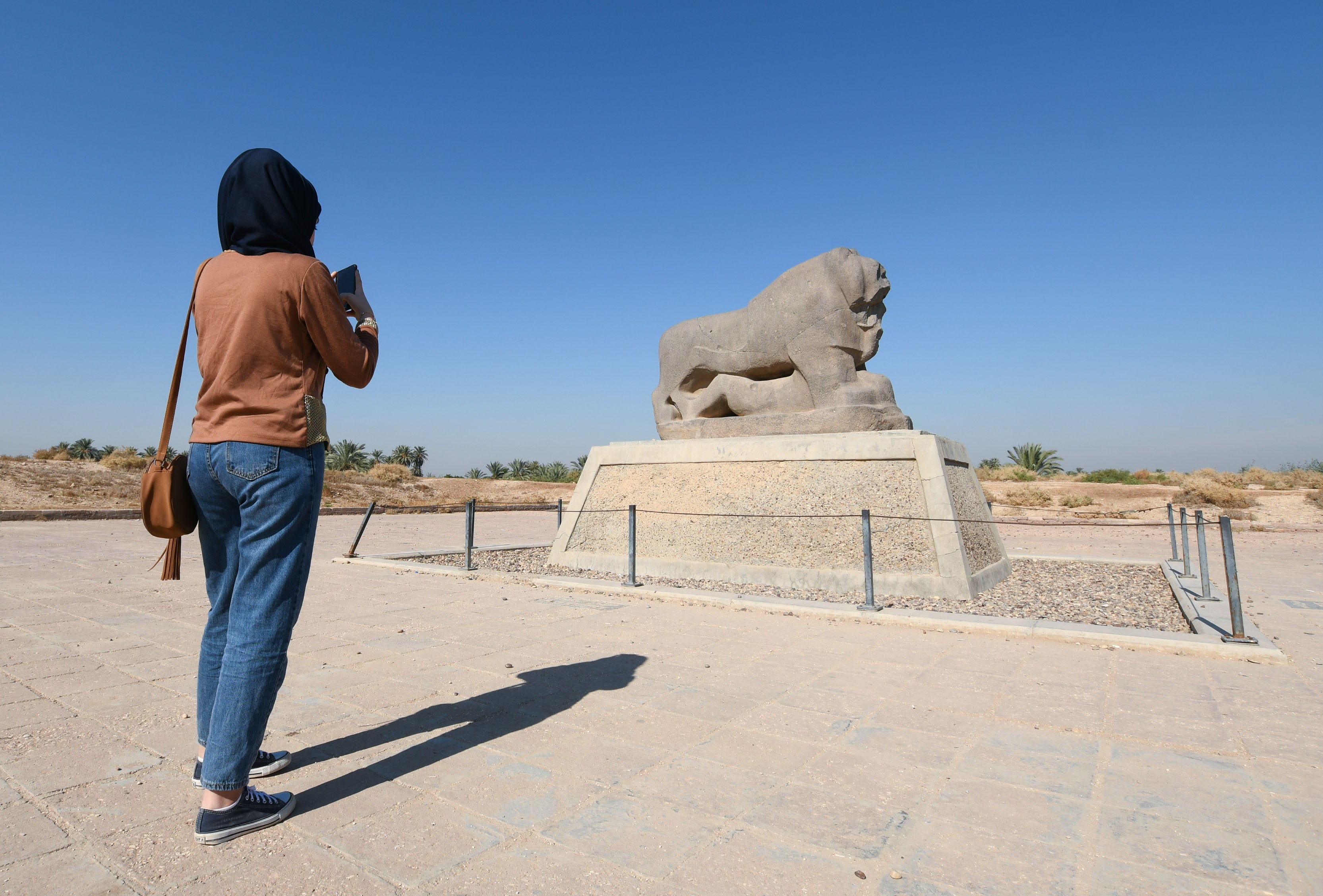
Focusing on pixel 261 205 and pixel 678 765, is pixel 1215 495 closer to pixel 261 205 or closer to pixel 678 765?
pixel 678 765

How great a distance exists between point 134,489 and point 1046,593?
77.4 feet

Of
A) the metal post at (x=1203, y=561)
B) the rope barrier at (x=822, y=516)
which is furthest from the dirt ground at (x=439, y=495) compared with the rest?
the rope barrier at (x=822, y=516)

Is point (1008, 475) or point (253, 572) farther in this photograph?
point (1008, 475)

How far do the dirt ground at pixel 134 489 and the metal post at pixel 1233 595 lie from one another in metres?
15.9

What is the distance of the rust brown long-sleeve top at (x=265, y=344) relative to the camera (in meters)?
2.08

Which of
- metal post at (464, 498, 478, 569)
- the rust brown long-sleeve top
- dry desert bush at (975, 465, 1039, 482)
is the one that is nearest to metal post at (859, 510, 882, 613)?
metal post at (464, 498, 478, 569)

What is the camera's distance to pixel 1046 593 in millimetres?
6742

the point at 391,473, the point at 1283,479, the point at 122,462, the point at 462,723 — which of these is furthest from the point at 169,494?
the point at 1283,479

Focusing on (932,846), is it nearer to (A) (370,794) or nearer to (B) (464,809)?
(B) (464,809)

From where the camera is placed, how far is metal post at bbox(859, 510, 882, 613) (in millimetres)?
5555

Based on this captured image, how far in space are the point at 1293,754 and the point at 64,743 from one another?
4671mm

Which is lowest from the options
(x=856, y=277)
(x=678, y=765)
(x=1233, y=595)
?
(x=678, y=765)

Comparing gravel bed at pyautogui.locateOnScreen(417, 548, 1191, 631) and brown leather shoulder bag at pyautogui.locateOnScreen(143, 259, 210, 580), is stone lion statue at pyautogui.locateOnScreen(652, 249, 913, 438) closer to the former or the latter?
gravel bed at pyautogui.locateOnScreen(417, 548, 1191, 631)

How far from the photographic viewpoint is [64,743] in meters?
2.65
